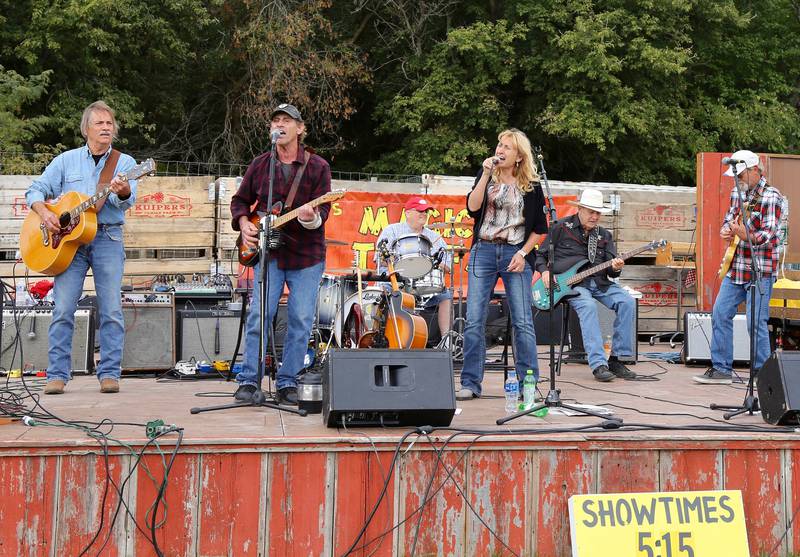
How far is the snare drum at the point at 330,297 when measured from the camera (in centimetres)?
882

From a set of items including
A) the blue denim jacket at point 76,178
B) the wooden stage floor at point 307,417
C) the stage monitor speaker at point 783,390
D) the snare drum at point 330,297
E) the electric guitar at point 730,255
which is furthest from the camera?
the snare drum at point 330,297

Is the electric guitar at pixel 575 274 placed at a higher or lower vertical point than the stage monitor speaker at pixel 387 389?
higher

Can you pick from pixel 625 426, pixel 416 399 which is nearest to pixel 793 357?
pixel 625 426

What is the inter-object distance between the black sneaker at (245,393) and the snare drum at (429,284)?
11.4 ft

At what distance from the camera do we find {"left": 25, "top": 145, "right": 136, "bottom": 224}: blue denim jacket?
5906 millimetres

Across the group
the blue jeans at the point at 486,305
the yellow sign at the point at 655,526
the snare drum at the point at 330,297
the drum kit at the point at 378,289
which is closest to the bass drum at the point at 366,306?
the drum kit at the point at 378,289

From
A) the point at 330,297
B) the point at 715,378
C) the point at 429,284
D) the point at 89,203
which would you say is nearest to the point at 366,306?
the point at 330,297

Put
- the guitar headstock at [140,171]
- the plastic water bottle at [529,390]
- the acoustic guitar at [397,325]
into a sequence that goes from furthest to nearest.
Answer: the acoustic guitar at [397,325] < the guitar headstock at [140,171] < the plastic water bottle at [529,390]

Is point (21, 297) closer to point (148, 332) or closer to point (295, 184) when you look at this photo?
point (148, 332)

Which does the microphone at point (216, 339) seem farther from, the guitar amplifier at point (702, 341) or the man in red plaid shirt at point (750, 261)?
the guitar amplifier at point (702, 341)

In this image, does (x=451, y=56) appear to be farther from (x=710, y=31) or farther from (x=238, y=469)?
(x=238, y=469)

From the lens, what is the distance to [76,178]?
5.96m

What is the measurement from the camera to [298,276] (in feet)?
17.7

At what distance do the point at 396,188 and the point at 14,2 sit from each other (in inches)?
425
